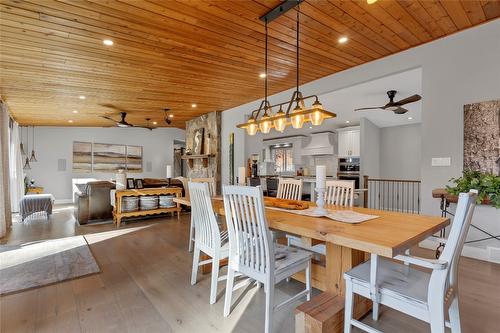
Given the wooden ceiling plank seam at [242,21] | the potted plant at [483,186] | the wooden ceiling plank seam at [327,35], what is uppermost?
the wooden ceiling plank seam at [327,35]

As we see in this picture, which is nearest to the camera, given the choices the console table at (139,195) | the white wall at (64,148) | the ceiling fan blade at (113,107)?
the console table at (139,195)

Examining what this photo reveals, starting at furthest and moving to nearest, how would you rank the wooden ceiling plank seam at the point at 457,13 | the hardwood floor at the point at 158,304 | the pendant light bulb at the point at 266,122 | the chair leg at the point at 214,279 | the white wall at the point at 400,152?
the white wall at the point at 400,152 → the pendant light bulb at the point at 266,122 → the wooden ceiling plank seam at the point at 457,13 → the chair leg at the point at 214,279 → the hardwood floor at the point at 158,304

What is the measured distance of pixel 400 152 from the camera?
729 centimetres

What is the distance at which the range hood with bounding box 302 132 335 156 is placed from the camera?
26.2 ft

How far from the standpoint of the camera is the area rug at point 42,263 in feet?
8.30

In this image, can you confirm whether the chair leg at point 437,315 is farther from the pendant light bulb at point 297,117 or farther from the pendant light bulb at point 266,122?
the pendant light bulb at point 266,122

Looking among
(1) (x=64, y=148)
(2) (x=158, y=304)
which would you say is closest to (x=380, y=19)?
(2) (x=158, y=304)

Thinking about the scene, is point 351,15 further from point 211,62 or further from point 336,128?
point 336,128

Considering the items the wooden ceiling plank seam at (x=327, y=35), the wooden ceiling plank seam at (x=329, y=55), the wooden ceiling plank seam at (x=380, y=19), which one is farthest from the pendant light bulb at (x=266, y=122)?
the wooden ceiling plank seam at (x=380, y=19)

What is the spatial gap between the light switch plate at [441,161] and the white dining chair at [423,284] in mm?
2216

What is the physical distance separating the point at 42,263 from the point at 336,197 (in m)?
3.53

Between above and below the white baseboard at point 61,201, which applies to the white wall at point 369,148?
above

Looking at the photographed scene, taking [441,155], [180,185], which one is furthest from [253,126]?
[180,185]

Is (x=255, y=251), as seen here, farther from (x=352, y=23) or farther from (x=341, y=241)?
(x=352, y=23)
